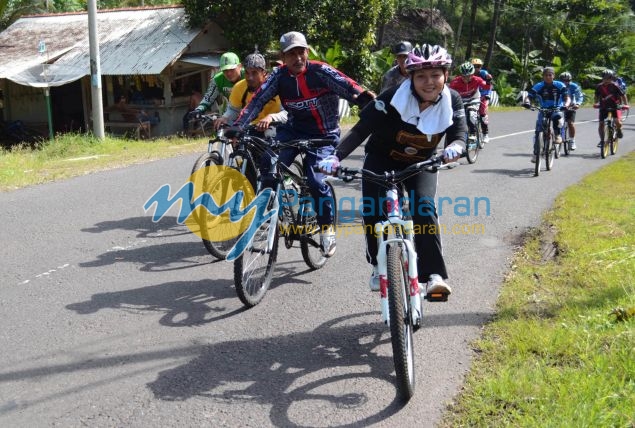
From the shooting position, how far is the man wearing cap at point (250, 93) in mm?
6273

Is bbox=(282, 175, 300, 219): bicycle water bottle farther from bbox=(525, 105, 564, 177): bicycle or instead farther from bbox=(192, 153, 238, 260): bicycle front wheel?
bbox=(525, 105, 564, 177): bicycle

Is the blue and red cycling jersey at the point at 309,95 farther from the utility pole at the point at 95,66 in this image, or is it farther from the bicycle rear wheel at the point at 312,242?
the utility pole at the point at 95,66

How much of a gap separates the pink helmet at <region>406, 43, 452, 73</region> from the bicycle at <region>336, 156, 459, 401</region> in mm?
628

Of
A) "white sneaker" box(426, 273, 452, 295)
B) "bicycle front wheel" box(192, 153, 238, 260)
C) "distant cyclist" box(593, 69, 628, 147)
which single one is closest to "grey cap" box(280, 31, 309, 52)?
"bicycle front wheel" box(192, 153, 238, 260)

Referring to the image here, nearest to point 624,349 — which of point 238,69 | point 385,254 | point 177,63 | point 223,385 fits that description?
point 385,254

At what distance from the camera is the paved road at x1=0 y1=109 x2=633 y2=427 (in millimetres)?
3723

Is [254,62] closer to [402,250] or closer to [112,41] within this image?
[402,250]

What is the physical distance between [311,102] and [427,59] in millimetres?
1911

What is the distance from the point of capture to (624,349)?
160 inches

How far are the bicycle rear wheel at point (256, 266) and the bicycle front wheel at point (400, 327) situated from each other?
1438 mm

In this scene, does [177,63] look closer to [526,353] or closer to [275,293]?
[275,293]

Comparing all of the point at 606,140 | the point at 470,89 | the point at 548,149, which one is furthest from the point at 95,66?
the point at 606,140

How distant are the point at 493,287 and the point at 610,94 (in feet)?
37.4

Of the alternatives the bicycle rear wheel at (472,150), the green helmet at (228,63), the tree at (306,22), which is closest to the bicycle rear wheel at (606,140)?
the bicycle rear wheel at (472,150)
